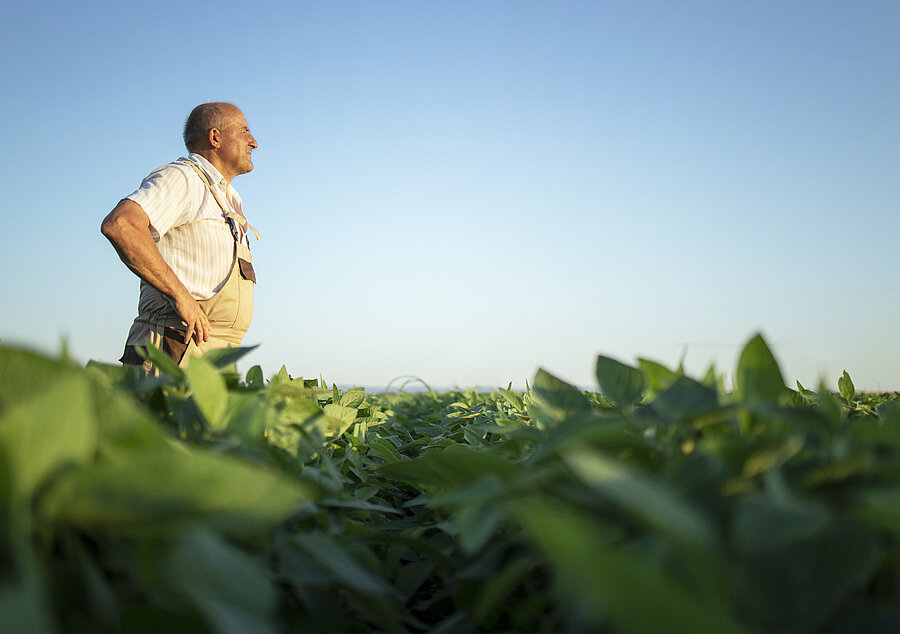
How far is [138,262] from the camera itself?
303cm

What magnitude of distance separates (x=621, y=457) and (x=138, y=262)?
9.87 ft

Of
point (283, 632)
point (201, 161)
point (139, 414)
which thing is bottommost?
point (283, 632)

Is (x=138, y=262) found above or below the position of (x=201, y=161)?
below

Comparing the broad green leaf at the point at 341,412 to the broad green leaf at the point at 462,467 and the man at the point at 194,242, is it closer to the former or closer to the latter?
the broad green leaf at the point at 462,467

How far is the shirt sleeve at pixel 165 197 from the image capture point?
320 centimetres

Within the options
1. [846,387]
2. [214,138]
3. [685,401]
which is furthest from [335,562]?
[214,138]

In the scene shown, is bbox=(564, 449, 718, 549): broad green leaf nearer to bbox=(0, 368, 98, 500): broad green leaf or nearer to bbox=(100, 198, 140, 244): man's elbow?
bbox=(0, 368, 98, 500): broad green leaf

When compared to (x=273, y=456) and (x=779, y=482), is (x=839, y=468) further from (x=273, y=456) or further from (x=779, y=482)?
(x=273, y=456)

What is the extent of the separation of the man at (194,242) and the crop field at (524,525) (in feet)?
8.13

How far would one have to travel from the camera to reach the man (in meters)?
3.05

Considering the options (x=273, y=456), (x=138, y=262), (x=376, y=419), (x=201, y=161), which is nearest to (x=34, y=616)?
(x=273, y=456)

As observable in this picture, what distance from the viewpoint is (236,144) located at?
13.7ft

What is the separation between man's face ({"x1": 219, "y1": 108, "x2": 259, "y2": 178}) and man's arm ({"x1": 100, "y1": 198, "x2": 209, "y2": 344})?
1212 mm

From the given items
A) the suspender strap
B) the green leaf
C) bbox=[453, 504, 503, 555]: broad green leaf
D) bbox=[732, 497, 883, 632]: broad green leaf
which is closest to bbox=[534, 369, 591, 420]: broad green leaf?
bbox=[453, 504, 503, 555]: broad green leaf
